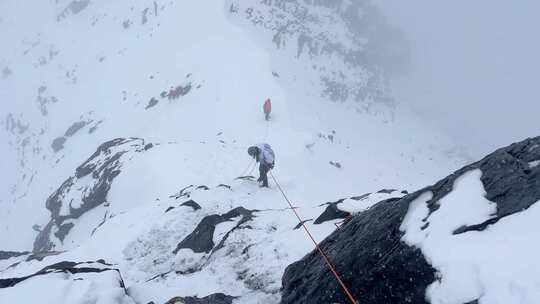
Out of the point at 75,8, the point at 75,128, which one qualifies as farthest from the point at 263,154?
the point at 75,8

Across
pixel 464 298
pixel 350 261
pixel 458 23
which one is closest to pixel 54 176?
pixel 350 261

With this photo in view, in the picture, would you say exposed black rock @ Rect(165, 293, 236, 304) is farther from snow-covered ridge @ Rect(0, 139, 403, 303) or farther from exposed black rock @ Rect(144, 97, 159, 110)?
exposed black rock @ Rect(144, 97, 159, 110)

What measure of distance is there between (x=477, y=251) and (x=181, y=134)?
75.0 feet

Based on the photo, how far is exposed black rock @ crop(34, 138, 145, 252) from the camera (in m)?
19.8

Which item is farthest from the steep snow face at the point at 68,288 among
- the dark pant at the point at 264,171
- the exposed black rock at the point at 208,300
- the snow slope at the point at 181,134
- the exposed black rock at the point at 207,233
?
the dark pant at the point at 264,171

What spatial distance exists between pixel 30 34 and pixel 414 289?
2322 inches

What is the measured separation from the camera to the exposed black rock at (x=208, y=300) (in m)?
7.08

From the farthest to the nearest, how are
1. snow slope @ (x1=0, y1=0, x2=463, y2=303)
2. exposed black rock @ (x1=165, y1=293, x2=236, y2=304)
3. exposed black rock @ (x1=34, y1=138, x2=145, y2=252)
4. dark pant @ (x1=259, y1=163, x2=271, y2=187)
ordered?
exposed black rock @ (x1=34, y1=138, x2=145, y2=252)
dark pant @ (x1=259, y1=163, x2=271, y2=187)
snow slope @ (x1=0, y1=0, x2=463, y2=303)
exposed black rock @ (x1=165, y1=293, x2=236, y2=304)

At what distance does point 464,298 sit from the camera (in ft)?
15.0

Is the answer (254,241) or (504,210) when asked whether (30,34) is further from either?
(504,210)

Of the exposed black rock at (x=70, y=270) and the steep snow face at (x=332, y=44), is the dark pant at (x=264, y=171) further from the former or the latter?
the steep snow face at (x=332, y=44)

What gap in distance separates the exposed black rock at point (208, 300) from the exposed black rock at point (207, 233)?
7.43ft

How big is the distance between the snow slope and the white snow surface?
134 inches

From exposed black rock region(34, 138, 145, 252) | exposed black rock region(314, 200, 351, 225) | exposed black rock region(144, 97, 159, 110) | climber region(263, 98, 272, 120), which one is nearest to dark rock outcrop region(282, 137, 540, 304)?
exposed black rock region(314, 200, 351, 225)
